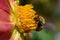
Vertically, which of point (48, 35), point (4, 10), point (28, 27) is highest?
point (4, 10)

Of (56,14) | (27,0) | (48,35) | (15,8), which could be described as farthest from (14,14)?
(56,14)

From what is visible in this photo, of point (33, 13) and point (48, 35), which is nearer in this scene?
point (33, 13)

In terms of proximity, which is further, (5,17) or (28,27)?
(28,27)

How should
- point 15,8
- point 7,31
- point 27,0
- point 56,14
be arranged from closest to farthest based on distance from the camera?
point 7,31 < point 15,8 < point 27,0 < point 56,14

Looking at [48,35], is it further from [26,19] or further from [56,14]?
[56,14]

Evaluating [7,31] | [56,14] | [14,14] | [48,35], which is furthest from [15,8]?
[56,14]

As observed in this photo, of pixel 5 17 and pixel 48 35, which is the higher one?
pixel 5 17

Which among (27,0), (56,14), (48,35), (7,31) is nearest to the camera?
(7,31)

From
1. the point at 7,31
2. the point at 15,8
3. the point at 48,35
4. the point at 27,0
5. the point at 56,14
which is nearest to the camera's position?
the point at 7,31

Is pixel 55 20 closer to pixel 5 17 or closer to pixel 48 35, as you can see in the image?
pixel 48 35
